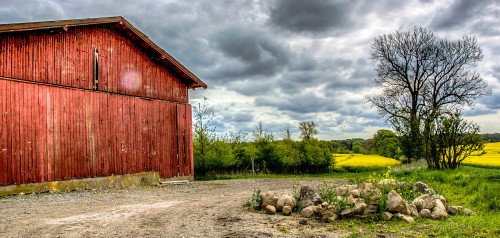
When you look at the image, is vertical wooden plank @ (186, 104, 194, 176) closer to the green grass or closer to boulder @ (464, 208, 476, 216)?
the green grass

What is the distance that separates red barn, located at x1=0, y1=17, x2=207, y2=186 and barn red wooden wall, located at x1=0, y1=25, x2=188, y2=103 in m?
0.04

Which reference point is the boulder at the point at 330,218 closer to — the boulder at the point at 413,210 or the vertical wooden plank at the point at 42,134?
the boulder at the point at 413,210

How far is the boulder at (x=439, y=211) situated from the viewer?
8188mm

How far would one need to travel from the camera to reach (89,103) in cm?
1597

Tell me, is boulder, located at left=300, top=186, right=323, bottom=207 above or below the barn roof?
below

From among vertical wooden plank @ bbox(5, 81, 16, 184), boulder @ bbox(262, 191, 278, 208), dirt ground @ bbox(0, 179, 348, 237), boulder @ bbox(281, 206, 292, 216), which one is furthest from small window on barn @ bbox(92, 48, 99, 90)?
boulder @ bbox(281, 206, 292, 216)

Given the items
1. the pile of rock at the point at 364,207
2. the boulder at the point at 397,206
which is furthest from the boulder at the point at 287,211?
the boulder at the point at 397,206

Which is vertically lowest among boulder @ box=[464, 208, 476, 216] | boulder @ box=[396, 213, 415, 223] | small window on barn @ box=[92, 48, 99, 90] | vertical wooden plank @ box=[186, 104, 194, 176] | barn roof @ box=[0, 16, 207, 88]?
boulder @ box=[464, 208, 476, 216]

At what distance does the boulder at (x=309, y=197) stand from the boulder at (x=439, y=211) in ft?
7.79

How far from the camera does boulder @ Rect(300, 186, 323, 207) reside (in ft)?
29.3

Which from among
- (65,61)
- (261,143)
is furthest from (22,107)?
(261,143)

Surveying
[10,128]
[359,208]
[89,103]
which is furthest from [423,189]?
[10,128]

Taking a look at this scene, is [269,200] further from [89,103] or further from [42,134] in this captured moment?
[89,103]

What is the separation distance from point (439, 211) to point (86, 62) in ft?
45.9
